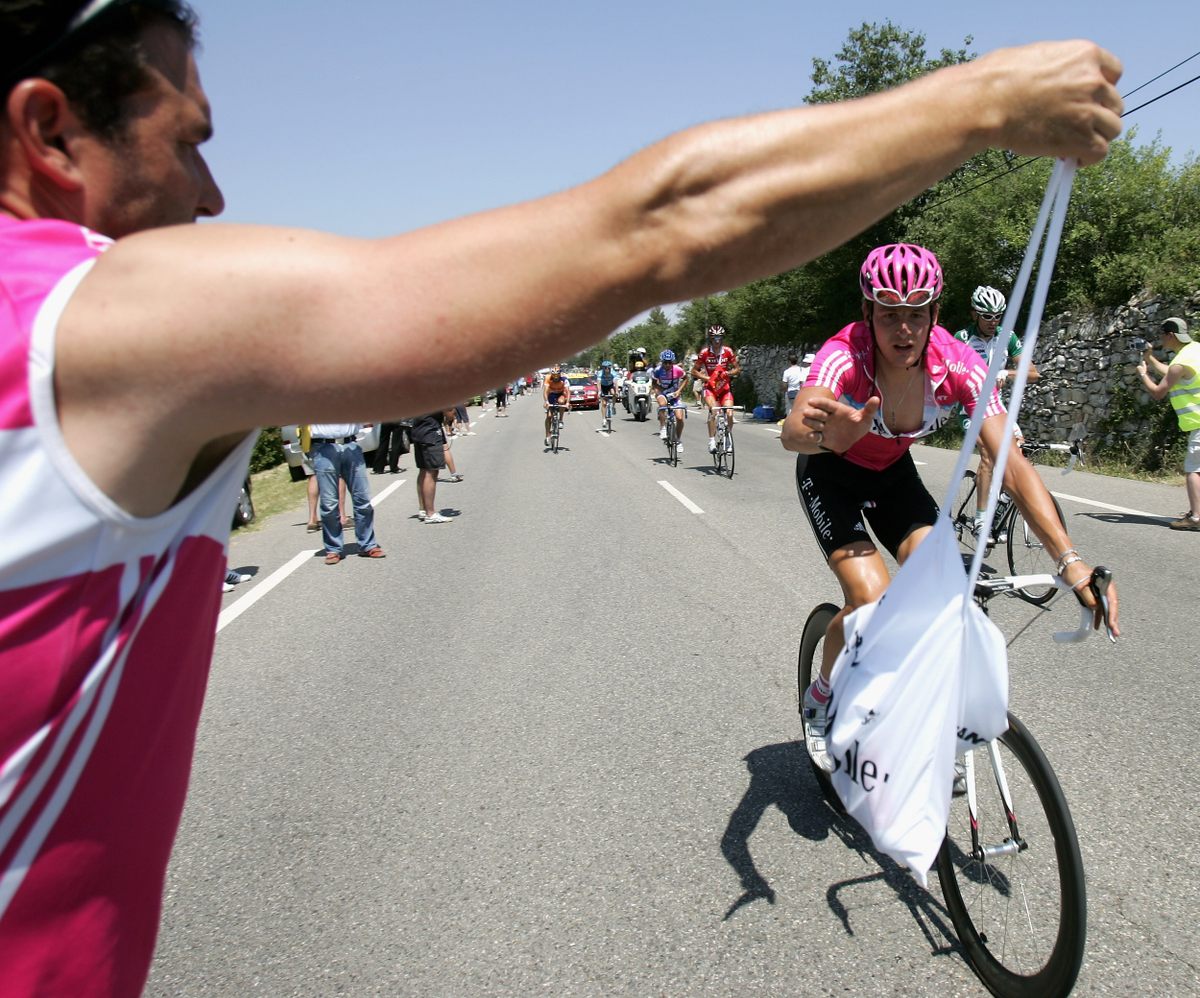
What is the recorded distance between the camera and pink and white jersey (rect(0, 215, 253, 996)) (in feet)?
2.56

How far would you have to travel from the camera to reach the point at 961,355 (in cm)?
368

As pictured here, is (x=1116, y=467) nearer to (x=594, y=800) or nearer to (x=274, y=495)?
(x=274, y=495)

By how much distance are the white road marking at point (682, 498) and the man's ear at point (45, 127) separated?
10786 millimetres

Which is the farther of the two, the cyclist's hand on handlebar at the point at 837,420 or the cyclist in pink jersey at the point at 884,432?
the cyclist in pink jersey at the point at 884,432

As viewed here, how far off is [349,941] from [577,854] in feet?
2.81

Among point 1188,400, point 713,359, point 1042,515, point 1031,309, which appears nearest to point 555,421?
point 713,359

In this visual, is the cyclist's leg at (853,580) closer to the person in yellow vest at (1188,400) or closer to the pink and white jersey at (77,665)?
the pink and white jersey at (77,665)

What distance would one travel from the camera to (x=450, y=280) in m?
0.84

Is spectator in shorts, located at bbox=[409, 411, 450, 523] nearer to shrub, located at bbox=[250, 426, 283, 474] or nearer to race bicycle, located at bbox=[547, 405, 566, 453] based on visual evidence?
race bicycle, located at bbox=[547, 405, 566, 453]

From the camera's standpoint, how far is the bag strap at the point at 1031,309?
→ 1.38 meters

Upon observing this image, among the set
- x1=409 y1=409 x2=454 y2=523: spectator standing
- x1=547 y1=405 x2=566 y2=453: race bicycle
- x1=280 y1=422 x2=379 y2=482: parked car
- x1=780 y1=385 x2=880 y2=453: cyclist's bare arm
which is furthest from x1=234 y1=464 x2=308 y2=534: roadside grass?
x1=780 y1=385 x2=880 y2=453: cyclist's bare arm

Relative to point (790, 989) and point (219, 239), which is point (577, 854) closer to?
point (790, 989)

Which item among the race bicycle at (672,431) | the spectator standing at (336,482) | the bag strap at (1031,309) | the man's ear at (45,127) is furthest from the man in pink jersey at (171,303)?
the race bicycle at (672,431)

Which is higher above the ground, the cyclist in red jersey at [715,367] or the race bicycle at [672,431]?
the cyclist in red jersey at [715,367]
